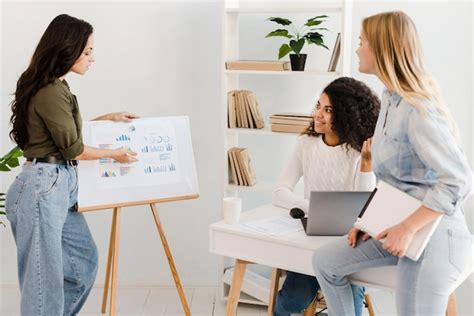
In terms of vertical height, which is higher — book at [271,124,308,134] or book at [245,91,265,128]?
book at [245,91,265,128]

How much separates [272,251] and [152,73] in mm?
1656

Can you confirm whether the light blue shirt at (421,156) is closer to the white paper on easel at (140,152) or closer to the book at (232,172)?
the white paper on easel at (140,152)

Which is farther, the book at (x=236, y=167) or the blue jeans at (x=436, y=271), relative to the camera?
the book at (x=236, y=167)

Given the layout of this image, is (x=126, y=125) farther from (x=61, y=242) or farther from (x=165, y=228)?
(x=165, y=228)

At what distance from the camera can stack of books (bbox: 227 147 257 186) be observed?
3.57 m

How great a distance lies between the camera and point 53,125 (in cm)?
272

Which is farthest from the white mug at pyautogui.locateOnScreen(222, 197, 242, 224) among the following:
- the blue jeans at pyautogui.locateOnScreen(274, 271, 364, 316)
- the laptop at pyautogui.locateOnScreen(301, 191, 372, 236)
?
the blue jeans at pyautogui.locateOnScreen(274, 271, 364, 316)

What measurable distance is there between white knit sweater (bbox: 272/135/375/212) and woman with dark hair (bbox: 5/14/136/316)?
88 cm

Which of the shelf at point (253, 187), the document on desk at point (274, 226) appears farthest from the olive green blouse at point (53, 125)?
the shelf at point (253, 187)

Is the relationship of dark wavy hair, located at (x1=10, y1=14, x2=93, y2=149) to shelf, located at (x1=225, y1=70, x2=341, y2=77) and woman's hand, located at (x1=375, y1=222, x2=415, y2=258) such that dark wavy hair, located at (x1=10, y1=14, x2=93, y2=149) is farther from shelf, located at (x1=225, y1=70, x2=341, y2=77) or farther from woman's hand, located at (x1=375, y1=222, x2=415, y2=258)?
woman's hand, located at (x1=375, y1=222, x2=415, y2=258)

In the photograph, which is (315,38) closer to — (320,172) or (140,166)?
(320,172)

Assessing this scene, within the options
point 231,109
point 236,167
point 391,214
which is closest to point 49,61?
point 231,109

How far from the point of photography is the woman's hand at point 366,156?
2.76m

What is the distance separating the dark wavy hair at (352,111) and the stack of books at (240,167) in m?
0.76
